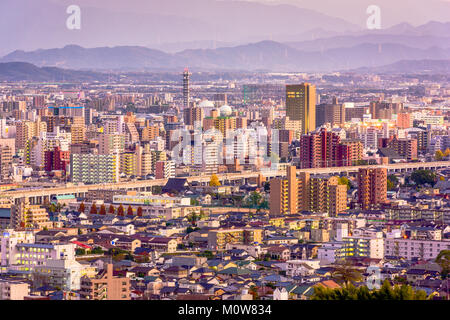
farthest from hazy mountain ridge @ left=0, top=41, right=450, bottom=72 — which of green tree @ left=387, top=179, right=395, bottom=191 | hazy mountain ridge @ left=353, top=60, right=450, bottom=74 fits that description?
green tree @ left=387, top=179, right=395, bottom=191

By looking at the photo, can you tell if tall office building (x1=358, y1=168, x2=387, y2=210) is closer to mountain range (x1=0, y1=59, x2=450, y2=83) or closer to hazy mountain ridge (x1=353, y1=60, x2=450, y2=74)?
mountain range (x1=0, y1=59, x2=450, y2=83)

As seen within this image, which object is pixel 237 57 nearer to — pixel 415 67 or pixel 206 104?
pixel 206 104

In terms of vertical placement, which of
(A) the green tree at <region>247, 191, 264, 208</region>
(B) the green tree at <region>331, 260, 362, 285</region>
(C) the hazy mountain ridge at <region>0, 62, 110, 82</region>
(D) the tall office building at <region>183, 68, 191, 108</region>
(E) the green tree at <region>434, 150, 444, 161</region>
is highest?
(C) the hazy mountain ridge at <region>0, 62, 110, 82</region>

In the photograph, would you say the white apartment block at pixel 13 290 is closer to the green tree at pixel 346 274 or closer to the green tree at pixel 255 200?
the green tree at pixel 346 274

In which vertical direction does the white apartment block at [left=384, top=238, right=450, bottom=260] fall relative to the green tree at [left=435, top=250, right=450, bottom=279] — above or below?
below

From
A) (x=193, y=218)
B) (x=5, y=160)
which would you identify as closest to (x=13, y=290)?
(x=193, y=218)

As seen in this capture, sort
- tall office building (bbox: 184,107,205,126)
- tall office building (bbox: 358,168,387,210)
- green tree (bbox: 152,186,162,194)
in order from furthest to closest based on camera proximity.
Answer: tall office building (bbox: 184,107,205,126), green tree (bbox: 152,186,162,194), tall office building (bbox: 358,168,387,210)
